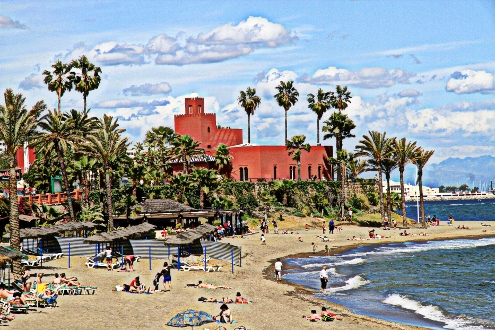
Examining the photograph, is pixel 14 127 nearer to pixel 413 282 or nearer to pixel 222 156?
pixel 413 282

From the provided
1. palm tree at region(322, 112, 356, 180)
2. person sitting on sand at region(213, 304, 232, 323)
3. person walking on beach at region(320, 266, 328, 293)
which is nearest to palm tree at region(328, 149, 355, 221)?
palm tree at region(322, 112, 356, 180)

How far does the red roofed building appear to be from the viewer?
76.2m

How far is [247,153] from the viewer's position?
76.2m

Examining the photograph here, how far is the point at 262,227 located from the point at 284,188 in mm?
12313

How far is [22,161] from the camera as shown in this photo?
9294cm

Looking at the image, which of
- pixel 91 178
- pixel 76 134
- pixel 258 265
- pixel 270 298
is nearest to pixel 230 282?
pixel 270 298

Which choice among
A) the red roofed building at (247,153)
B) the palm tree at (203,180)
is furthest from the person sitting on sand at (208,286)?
the red roofed building at (247,153)

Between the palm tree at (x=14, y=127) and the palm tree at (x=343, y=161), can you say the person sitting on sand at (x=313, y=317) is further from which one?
the palm tree at (x=343, y=161)

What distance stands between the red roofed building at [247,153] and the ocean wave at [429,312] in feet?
138

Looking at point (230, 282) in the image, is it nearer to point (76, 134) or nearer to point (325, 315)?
point (325, 315)

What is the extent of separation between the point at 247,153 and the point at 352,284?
39266mm

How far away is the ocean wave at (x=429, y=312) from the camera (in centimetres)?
2808

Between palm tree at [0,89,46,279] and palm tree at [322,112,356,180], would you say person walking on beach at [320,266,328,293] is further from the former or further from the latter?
palm tree at [322,112,356,180]

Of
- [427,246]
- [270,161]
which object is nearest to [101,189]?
[270,161]
